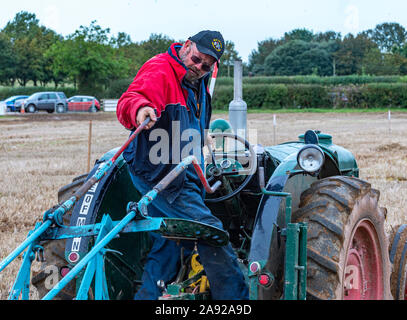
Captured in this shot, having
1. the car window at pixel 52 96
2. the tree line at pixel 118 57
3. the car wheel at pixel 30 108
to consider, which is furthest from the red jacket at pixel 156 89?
the tree line at pixel 118 57

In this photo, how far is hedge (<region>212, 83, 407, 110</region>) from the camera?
47.4m

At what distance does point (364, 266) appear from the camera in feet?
13.3

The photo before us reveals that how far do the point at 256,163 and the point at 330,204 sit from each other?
0.88 m

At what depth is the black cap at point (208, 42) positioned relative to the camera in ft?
11.7

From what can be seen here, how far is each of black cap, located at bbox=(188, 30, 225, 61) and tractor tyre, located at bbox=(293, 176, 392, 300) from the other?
1.09 m

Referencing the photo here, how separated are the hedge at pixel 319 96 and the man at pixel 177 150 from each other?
44.8 metres

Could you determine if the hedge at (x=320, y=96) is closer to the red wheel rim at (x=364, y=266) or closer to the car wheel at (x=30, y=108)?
the car wheel at (x=30, y=108)

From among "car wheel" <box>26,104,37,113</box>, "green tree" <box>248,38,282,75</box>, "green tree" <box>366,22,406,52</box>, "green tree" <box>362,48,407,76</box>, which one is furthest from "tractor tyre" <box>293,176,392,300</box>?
"green tree" <box>366,22,406,52</box>

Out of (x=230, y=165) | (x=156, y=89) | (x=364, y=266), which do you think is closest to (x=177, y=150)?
(x=156, y=89)

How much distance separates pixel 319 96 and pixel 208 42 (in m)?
46.5

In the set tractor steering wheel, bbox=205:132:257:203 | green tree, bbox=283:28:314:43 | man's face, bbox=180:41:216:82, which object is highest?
green tree, bbox=283:28:314:43

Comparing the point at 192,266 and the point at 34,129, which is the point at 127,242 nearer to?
the point at 192,266

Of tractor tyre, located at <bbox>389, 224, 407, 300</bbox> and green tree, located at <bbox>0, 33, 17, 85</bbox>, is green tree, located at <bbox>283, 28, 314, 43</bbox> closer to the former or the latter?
green tree, located at <bbox>0, 33, 17, 85</bbox>

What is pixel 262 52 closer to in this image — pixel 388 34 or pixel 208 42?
pixel 388 34
